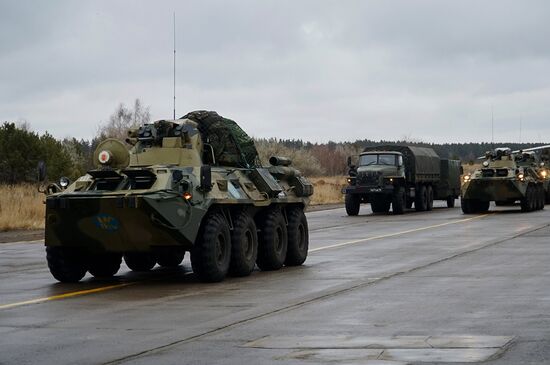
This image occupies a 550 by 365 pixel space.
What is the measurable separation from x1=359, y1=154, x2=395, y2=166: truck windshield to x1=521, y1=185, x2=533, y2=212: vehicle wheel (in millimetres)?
5134

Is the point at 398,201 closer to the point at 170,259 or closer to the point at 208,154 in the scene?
the point at 170,259

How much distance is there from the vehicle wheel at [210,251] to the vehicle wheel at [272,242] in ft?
6.00

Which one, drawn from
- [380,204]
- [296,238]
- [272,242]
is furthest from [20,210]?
A: [272,242]

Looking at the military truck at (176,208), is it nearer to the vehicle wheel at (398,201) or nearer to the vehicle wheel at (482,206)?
the vehicle wheel at (398,201)

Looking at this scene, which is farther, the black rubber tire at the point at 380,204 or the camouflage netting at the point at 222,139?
the black rubber tire at the point at 380,204

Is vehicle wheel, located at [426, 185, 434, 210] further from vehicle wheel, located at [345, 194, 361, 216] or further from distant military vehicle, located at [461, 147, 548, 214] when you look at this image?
vehicle wheel, located at [345, 194, 361, 216]

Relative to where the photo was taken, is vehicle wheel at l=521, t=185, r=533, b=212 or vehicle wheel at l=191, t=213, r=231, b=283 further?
vehicle wheel at l=521, t=185, r=533, b=212

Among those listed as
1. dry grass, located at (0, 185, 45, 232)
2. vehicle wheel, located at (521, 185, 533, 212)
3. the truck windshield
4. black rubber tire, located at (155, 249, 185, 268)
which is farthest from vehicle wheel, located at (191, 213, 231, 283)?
the truck windshield

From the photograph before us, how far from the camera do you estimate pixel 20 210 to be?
122 ft

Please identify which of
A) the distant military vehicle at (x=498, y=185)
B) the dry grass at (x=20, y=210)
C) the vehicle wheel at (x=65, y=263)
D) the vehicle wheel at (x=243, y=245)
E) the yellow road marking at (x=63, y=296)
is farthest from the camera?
the distant military vehicle at (x=498, y=185)

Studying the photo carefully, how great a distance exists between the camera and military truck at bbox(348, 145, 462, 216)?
142 ft

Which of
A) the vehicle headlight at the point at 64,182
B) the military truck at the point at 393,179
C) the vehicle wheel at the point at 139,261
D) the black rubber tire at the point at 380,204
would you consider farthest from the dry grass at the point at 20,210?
the vehicle headlight at the point at 64,182

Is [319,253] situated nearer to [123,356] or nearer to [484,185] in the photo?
[123,356]

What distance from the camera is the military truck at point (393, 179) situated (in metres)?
43.2
